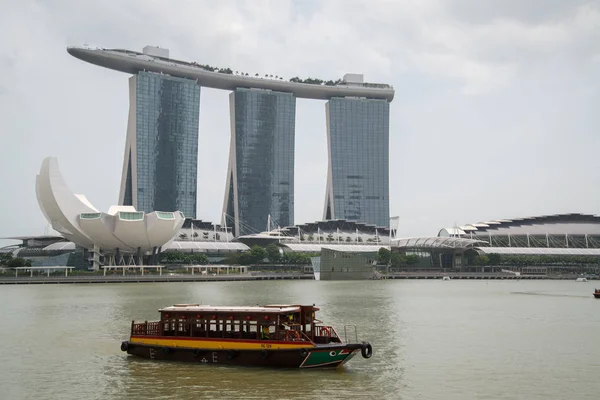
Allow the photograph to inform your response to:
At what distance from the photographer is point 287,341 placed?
28.1 m

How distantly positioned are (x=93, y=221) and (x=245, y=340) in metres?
93.9

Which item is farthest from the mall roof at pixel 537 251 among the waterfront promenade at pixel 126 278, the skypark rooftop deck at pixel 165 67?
the skypark rooftop deck at pixel 165 67

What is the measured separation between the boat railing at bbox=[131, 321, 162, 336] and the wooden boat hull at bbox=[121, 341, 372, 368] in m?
1.90

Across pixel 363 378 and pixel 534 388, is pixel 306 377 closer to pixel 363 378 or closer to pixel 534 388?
pixel 363 378

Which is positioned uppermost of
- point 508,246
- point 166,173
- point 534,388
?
point 166,173

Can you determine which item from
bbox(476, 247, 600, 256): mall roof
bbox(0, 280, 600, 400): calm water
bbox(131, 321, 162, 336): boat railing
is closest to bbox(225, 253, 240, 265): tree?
bbox(476, 247, 600, 256): mall roof

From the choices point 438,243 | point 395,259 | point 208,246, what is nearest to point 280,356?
point 395,259

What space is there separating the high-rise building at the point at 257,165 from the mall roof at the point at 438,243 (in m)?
45.4

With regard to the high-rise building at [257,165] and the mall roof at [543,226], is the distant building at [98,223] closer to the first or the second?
the high-rise building at [257,165]

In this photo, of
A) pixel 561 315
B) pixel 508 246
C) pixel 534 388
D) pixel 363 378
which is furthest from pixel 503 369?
pixel 508 246

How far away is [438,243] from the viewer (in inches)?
6201

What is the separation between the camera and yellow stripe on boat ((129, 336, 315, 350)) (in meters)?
28.0

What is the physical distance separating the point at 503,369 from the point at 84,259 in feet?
365

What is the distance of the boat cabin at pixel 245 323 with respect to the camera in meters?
28.9
